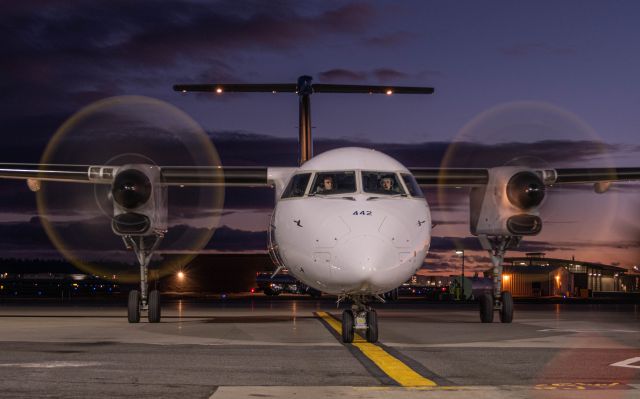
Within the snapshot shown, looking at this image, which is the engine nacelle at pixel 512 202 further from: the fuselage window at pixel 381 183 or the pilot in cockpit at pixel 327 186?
the pilot in cockpit at pixel 327 186

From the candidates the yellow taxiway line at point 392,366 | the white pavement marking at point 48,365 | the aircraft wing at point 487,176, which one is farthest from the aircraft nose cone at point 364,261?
the aircraft wing at point 487,176

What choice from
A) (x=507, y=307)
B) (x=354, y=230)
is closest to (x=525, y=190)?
(x=507, y=307)

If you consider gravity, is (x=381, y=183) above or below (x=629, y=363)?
above

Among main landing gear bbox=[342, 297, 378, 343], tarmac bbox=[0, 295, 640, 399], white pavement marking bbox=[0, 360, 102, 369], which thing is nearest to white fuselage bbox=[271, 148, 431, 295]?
main landing gear bbox=[342, 297, 378, 343]

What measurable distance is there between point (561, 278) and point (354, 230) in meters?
84.7

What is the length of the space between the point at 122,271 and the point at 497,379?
137 m

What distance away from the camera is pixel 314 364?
10.2m

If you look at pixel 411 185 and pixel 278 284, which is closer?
pixel 411 185

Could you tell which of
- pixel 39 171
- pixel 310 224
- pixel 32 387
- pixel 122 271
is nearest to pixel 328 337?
pixel 310 224

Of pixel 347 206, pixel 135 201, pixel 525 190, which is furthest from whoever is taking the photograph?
pixel 525 190

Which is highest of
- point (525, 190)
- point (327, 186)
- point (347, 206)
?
point (525, 190)

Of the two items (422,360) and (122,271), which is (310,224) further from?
(122,271)

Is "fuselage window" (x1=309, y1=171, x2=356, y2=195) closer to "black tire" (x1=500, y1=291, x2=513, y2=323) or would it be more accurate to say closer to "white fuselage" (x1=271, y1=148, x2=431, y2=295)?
"white fuselage" (x1=271, y1=148, x2=431, y2=295)

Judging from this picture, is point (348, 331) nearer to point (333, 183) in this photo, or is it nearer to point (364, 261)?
point (364, 261)
